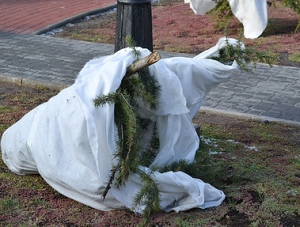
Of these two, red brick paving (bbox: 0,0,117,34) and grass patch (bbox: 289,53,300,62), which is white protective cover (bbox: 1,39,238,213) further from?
red brick paving (bbox: 0,0,117,34)

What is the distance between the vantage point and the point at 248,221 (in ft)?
13.0

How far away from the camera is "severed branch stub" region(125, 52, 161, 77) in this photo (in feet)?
12.7

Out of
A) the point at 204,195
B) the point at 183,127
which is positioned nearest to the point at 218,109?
the point at 183,127

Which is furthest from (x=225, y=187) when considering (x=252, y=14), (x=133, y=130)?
(x=252, y=14)

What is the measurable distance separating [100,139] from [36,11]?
8.34 meters

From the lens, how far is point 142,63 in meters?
3.99

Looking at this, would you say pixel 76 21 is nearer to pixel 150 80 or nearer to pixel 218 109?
pixel 218 109

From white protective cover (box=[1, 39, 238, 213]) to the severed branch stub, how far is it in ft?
0.18

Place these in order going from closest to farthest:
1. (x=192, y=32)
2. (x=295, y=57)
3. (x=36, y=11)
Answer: (x=295, y=57)
(x=192, y=32)
(x=36, y=11)

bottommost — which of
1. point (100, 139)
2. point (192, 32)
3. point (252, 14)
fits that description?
point (192, 32)

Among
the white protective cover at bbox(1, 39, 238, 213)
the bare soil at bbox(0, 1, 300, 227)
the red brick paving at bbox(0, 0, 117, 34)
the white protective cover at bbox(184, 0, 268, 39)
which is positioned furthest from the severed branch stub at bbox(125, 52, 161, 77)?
the red brick paving at bbox(0, 0, 117, 34)

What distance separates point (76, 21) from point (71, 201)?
7449 mm

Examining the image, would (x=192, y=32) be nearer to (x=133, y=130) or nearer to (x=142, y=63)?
(x=142, y=63)

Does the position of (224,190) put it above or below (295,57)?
above
